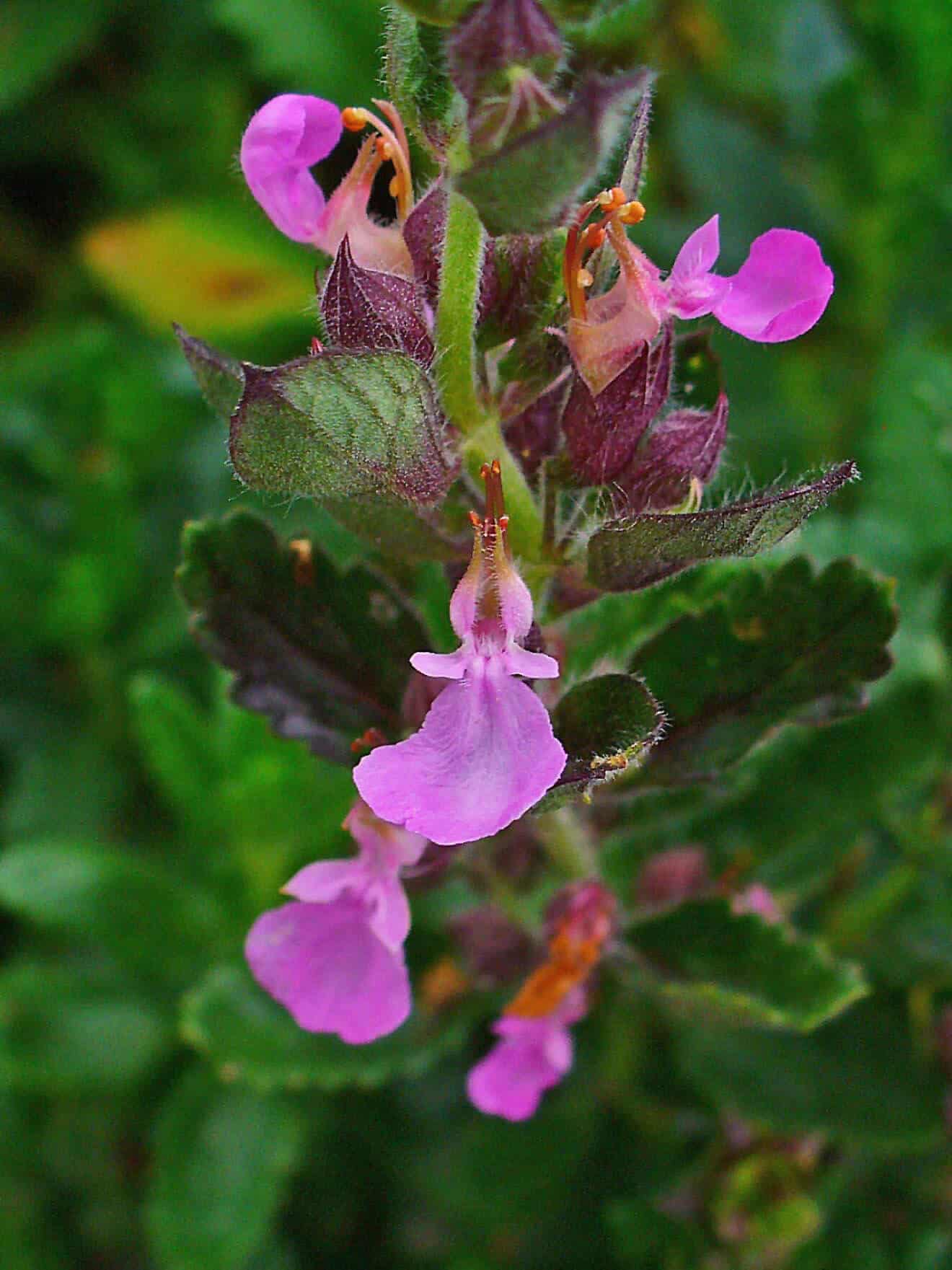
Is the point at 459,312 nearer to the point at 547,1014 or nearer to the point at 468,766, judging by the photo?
the point at 468,766

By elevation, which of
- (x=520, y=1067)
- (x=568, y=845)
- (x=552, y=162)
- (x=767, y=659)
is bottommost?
(x=520, y=1067)

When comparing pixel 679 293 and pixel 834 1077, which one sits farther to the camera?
pixel 834 1077

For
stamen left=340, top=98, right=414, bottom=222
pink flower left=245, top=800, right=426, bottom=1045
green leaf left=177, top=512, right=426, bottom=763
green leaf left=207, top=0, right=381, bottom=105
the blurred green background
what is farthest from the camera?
green leaf left=207, top=0, right=381, bottom=105

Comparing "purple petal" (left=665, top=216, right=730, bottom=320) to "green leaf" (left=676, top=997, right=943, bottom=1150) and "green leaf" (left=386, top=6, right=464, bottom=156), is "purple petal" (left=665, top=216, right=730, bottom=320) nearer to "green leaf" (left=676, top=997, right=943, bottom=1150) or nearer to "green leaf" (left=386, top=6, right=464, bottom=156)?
"green leaf" (left=386, top=6, right=464, bottom=156)

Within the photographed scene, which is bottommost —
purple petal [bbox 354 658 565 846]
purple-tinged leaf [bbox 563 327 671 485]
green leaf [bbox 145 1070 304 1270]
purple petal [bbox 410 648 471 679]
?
green leaf [bbox 145 1070 304 1270]

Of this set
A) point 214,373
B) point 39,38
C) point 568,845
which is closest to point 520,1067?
point 568,845

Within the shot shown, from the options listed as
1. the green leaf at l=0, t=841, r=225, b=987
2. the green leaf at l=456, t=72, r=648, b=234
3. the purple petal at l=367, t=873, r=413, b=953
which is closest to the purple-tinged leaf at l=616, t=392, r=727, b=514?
the green leaf at l=456, t=72, r=648, b=234
